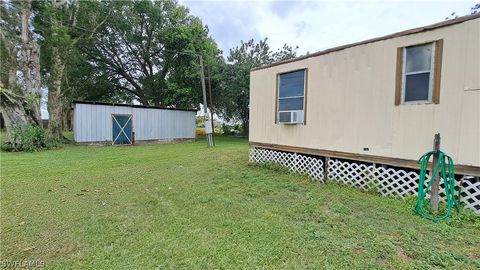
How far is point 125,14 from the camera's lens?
17.1 meters

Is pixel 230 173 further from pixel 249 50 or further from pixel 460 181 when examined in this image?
pixel 249 50

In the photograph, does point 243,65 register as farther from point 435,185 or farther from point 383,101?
point 435,185

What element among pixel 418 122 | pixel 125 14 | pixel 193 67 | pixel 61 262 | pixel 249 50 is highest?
pixel 125 14

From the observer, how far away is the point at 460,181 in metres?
3.72

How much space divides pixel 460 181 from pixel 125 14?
1989cm

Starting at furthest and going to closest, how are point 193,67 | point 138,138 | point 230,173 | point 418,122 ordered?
point 193,67
point 138,138
point 230,173
point 418,122

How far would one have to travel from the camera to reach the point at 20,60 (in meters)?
11.5

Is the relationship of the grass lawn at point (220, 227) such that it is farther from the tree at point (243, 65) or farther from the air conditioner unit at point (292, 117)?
the tree at point (243, 65)

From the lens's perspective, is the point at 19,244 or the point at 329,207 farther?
the point at 329,207

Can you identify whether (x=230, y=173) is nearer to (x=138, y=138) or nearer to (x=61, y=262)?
(x=61, y=262)

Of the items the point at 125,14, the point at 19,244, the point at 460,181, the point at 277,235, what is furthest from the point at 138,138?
the point at 460,181

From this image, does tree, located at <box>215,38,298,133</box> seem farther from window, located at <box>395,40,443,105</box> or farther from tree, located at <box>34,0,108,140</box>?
window, located at <box>395,40,443,105</box>

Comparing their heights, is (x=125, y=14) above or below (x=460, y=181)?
above

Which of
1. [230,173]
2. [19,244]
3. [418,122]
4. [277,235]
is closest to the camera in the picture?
[19,244]
